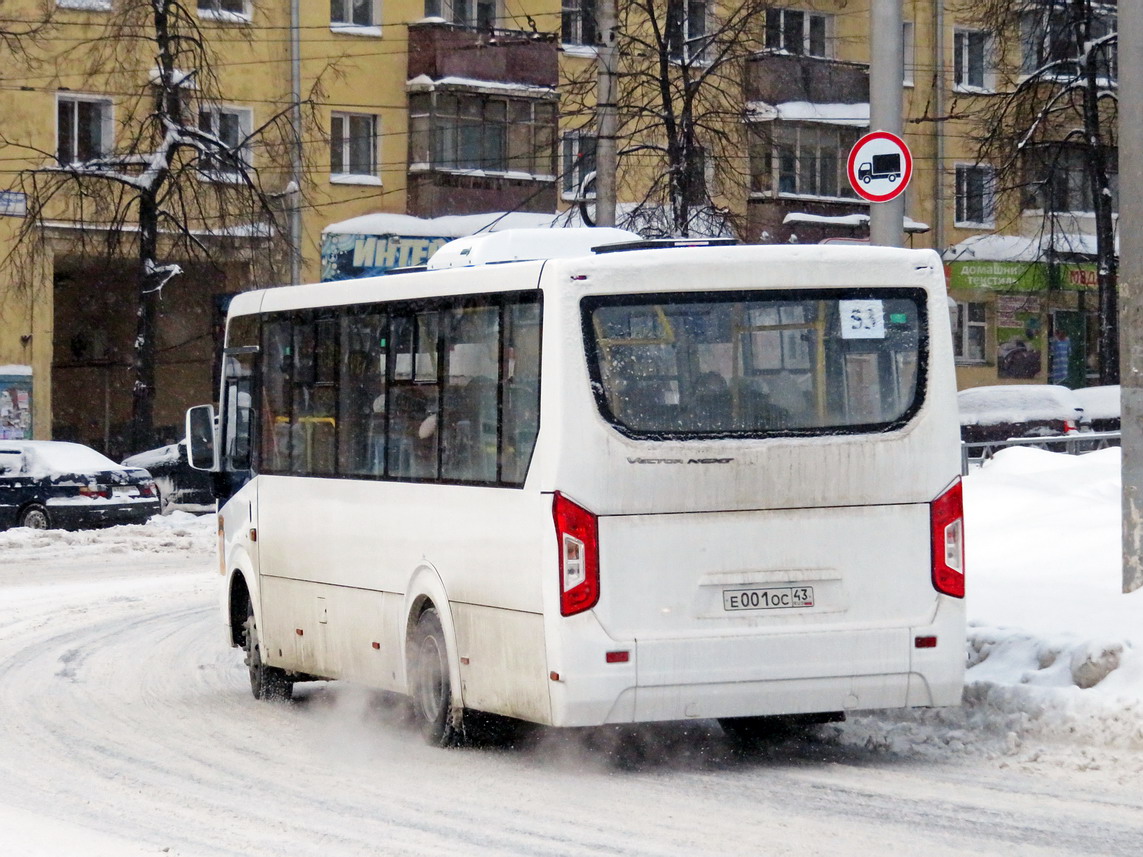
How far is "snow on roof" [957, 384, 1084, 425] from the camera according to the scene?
40.2m

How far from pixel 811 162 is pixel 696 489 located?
133ft

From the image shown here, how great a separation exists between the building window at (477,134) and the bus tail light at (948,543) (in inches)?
1369

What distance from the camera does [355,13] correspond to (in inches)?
1748

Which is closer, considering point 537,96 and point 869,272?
point 869,272

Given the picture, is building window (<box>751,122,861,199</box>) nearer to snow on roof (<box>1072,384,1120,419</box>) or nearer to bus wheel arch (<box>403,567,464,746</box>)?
snow on roof (<box>1072,384,1120,419</box>)

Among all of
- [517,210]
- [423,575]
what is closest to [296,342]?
[423,575]

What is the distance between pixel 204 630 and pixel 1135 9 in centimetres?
879

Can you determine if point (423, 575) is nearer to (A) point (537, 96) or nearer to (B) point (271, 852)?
(B) point (271, 852)

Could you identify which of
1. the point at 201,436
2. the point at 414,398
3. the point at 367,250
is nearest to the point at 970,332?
the point at 367,250

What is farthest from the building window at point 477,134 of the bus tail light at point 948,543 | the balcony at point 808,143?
the bus tail light at point 948,543

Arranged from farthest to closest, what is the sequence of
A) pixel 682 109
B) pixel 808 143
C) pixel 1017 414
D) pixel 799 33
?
pixel 799 33 → pixel 808 143 → pixel 1017 414 → pixel 682 109

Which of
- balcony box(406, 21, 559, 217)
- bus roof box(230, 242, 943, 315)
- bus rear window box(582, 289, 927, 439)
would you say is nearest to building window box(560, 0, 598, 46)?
balcony box(406, 21, 559, 217)

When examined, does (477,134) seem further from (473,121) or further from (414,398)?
(414,398)

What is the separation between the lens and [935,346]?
376 inches
